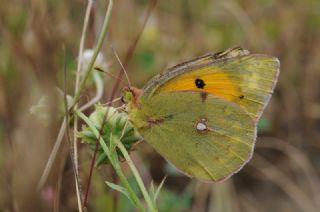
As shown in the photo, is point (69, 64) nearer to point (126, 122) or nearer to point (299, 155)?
point (126, 122)

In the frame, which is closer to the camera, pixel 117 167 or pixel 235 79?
pixel 117 167

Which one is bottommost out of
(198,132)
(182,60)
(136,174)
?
(182,60)

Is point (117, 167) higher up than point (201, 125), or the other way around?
point (117, 167)

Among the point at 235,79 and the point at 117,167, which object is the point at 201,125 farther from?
the point at 117,167

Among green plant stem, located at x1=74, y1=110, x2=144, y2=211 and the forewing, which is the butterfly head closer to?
the forewing

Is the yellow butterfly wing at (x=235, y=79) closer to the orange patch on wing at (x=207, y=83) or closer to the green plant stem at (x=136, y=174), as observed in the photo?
the orange patch on wing at (x=207, y=83)

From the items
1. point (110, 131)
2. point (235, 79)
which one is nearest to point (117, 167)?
point (110, 131)

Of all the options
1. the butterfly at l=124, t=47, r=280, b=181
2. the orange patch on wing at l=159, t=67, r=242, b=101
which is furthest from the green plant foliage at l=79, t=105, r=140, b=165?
the orange patch on wing at l=159, t=67, r=242, b=101

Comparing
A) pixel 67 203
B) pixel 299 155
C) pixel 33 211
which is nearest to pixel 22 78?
pixel 67 203
